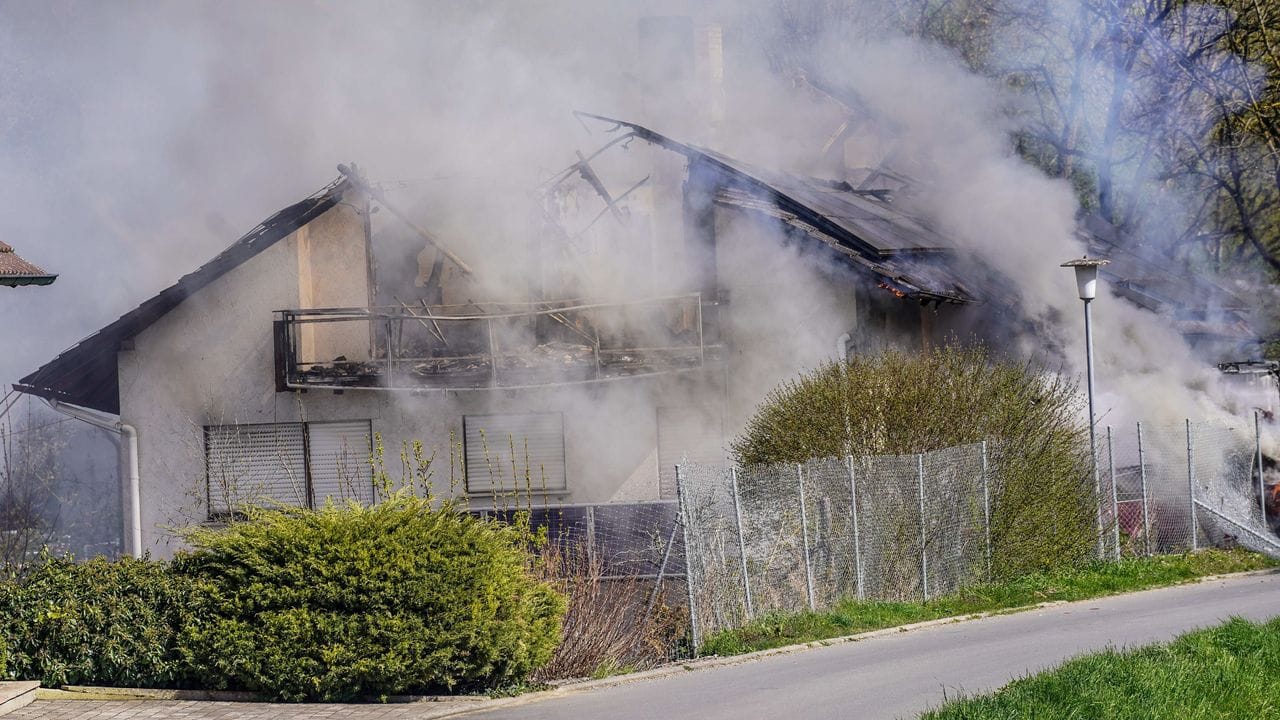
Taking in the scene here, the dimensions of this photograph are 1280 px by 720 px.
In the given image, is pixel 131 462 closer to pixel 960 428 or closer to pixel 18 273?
pixel 18 273

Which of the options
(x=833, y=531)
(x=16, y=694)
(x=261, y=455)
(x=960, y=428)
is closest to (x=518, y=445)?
(x=261, y=455)

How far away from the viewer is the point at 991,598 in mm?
13164

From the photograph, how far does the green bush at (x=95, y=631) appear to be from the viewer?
899cm

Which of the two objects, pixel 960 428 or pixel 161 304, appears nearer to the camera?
pixel 960 428

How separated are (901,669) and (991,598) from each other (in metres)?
3.48

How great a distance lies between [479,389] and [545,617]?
8.03 m

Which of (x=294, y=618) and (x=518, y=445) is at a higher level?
(x=518, y=445)

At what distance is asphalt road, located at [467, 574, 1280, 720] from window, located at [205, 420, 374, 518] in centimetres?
859

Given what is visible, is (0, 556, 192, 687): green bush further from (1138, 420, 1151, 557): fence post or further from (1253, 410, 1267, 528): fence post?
(1253, 410, 1267, 528): fence post

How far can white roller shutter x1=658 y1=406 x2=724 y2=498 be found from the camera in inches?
714

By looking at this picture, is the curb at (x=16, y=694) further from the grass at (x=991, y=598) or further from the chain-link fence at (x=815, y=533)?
the grass at (x=991, y=598)

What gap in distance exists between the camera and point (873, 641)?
1145 centimetres

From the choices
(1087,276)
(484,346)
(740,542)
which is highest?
(1087,276)

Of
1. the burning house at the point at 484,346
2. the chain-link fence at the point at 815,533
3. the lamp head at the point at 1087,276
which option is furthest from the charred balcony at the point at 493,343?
the lamp head at the point at 1087,276
